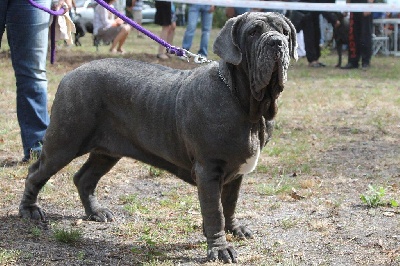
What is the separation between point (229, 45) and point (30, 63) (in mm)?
2866

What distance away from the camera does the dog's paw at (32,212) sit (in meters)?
5.29

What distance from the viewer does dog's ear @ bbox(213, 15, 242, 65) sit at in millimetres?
4125

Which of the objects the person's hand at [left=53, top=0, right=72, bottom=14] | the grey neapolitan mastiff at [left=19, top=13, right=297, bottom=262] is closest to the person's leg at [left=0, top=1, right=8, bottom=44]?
the person's hand at [left=53, top=0, right=72, bottom=14]

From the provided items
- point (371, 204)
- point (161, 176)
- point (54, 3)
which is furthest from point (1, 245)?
point (54, 3)

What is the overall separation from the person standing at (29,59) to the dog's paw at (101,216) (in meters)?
1.70

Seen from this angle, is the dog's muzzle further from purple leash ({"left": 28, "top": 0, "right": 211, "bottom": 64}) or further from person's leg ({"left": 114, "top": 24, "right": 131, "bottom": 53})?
person's leg ({"left": 114, "top": 24, "right": 131, "bottom": 53})

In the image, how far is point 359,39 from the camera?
15828 millimetres

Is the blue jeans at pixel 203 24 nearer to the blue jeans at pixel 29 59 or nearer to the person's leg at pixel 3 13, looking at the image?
the blue jeans at pixel 29 59

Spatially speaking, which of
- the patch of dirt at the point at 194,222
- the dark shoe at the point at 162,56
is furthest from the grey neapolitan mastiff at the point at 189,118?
the dark shoe at the point at 162,56

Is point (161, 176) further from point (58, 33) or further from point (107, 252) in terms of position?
point (107, 252)

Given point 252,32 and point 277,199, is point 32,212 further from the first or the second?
point 252,32

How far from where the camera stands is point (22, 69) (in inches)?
258

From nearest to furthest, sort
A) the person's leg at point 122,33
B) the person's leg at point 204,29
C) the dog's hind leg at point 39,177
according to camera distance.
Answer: the dog's hind leg at point 39,177, the person's leg at point 204,29, the person's leg at point 122,33

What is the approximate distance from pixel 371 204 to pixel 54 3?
3586 millimetres
